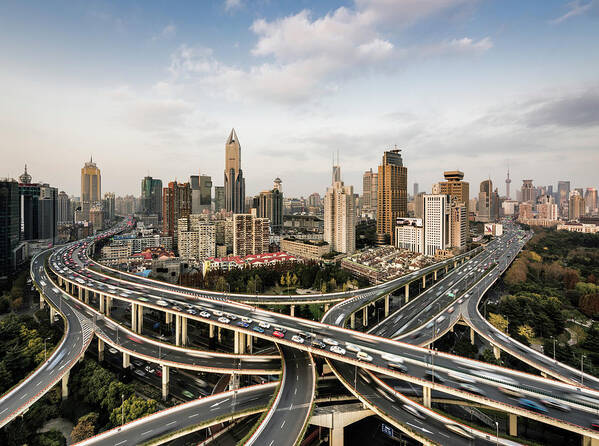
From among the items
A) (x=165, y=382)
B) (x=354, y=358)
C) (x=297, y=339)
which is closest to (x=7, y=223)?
(x=165, y=382)

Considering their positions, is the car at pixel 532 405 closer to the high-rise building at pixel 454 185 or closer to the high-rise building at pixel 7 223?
Answer: the high-rise building at pixel 7 223

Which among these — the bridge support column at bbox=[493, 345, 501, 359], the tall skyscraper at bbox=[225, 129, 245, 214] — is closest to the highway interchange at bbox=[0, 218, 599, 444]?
the bridge support column at bbox=[493, 345, 501, 359]

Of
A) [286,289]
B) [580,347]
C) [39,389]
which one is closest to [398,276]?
[286,289]

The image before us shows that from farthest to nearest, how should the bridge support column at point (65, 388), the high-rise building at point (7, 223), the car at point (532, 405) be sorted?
1. the high-rise building at point (7, 223)
2. the bridge support column at point (65, 388)
3. the car at point (532, 405)

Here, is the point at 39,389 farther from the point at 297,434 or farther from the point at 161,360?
the point at 297,434

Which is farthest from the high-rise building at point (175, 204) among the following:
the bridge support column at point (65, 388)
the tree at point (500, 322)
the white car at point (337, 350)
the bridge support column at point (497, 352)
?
the bridge support column at point (497, 352)

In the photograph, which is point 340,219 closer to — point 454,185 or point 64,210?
point 454,185

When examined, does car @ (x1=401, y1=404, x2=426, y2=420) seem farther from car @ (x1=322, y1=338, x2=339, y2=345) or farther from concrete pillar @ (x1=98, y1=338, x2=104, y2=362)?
concrete pillar @ (x1=98, y1=338, x2=104, y2=362)
